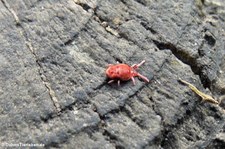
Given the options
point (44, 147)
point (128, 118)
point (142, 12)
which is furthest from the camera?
point (142, 12)

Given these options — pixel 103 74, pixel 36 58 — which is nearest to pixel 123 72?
pixel 103 74

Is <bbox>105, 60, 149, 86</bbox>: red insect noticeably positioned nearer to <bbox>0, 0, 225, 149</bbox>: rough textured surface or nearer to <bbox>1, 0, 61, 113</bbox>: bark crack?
<bbox>0, 0, 225, 149</bbox>: rough textured surface

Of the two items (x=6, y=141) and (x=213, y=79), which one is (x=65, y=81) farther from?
(x=213, y=79)

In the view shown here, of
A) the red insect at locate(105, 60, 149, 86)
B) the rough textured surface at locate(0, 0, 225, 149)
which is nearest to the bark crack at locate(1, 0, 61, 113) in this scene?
the rough textured surface at locate(0, 0, 225, 149)

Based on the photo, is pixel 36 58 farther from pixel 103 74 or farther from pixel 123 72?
pixel 123 72

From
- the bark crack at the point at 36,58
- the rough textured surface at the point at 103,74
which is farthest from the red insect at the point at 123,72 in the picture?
the bark crack at the point at 36,58

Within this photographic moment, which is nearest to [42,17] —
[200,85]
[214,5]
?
[200,85]

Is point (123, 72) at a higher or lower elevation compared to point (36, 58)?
higher
